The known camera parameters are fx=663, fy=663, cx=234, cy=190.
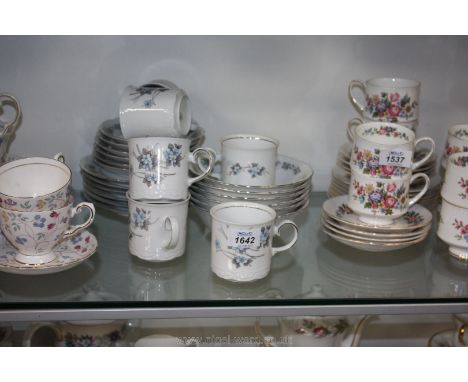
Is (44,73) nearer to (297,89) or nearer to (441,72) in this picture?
(297,89)

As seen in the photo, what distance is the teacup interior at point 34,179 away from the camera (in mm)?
1021

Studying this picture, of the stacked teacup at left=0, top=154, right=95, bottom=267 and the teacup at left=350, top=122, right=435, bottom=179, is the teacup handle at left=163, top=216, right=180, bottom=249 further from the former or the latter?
the teacup at left=350, top=122, right=435, bottom=179

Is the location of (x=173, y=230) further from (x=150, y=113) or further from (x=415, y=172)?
(x=415, y=172)

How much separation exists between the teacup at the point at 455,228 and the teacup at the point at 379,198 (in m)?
0.05

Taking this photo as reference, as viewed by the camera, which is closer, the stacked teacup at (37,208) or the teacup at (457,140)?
the stacked teacup at (37,208)

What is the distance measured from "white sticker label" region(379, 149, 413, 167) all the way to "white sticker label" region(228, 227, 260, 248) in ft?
0.76

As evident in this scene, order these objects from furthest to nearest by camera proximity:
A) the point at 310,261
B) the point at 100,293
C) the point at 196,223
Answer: the point at 196,223, the point at 310,261, the point at 100,293

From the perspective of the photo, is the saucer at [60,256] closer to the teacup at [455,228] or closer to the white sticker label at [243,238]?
the white sticker label at [243,238]

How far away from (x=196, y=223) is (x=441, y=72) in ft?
1.80

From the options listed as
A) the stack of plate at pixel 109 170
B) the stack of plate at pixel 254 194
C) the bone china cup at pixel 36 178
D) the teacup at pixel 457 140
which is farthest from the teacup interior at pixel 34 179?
the teacup at pixel 457 140

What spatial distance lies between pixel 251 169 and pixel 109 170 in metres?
0.24

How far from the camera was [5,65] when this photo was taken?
3.90ft

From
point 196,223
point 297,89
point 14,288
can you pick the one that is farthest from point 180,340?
point 297,89

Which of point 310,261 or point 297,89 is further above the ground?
point 297,89
